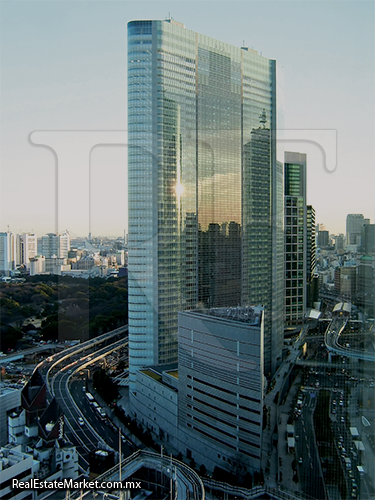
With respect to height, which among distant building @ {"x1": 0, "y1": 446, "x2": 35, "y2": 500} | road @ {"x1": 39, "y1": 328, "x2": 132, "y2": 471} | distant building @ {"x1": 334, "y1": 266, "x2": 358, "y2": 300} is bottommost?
road @ {"x1": 39, "y1": 328, "x2": 132, "y2": 471}

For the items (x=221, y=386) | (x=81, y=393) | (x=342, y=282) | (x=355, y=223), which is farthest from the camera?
(x=342, y=282)

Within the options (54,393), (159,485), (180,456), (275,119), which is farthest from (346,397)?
(275,119)

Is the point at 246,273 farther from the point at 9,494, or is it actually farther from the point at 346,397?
the point at 9,494

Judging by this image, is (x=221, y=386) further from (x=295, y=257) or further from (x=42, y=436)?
(x=295, y=257)

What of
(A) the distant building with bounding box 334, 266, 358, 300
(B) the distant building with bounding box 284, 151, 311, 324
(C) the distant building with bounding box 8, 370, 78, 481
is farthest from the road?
(A) the distant building with bounding box 334, 266, 358, 300

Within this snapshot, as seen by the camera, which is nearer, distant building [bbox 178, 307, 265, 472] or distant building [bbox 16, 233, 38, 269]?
distant building [bbox 178, 307, 265, 472]

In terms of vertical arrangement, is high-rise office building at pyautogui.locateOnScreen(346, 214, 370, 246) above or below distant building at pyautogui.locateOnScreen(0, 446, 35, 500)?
above

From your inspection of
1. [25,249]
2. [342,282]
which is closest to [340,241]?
[342,282]

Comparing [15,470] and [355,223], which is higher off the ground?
[355,223]

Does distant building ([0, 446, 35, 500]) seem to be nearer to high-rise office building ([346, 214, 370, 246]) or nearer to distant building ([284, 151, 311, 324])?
high-rise office building ([346, 214, 370, 246])

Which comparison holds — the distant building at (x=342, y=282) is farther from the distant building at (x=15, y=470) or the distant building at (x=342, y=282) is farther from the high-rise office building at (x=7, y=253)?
the high-rise office building at (x=7, y=253)
